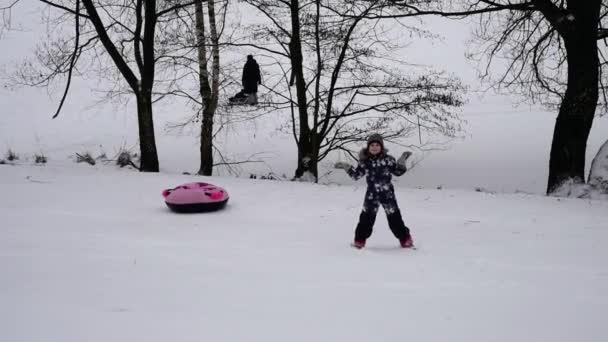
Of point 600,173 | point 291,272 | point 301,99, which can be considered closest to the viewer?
point 291,272

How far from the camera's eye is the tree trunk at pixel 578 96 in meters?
9.25

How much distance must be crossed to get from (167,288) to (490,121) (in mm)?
19602

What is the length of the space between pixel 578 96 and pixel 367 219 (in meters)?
6.05

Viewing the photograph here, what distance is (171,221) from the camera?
6641mm

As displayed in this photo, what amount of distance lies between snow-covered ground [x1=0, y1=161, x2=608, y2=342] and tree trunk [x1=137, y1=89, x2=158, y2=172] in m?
3.15

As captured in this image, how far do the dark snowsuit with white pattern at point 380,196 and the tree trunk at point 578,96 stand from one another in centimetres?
551

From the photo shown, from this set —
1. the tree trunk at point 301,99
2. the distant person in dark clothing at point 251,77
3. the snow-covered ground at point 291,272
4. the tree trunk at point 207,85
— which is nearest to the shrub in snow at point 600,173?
the snow-covered ground at point 291,272

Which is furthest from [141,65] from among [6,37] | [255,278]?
[6,37]

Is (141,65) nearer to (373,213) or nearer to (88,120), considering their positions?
(373,213)

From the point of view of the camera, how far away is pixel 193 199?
712cm

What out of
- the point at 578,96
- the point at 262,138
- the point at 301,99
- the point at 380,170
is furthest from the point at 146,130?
the point at 578,96

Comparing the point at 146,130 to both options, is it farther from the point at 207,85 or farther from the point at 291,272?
the point at 291,272

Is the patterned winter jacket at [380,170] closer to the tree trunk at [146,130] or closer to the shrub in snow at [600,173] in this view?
the shrub in snow at [600,173]

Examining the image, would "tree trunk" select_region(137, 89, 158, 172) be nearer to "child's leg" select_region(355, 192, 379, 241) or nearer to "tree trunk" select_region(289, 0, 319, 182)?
"tree trunk" select_region(289, 0, 319, 182)
